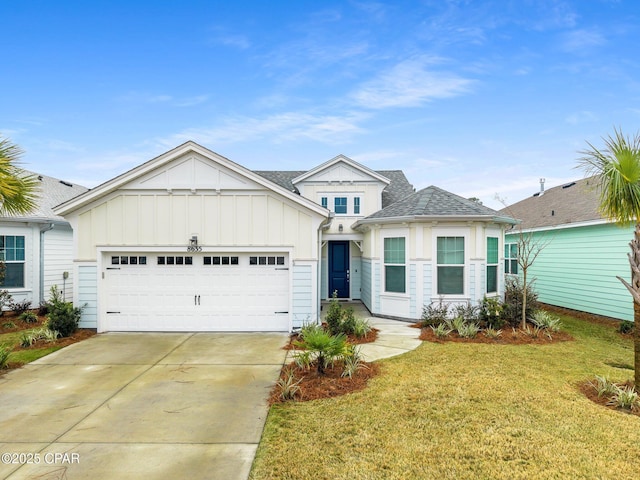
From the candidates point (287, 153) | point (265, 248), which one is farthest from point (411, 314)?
point (287, 153)

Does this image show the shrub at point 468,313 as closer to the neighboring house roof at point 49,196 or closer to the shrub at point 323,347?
the shrub at point 323,347

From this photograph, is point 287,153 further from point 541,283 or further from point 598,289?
point 598,289

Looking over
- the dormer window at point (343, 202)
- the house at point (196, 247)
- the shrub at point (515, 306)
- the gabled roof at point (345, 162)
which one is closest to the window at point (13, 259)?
the house at point (196, 247)

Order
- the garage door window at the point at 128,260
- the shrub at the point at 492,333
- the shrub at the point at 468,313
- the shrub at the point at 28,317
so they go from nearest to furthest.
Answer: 1. the shrub at the point at 492,333
2. the garage door window at the point at 128,260
3. the shrub at the point at 468,313
4. the shrub at the point at 28,317

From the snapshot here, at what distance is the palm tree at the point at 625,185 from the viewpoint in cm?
529

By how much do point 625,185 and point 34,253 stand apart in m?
16.8

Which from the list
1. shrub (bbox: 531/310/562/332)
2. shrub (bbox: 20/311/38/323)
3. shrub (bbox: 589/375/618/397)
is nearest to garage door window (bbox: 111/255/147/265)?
shrub (bbox: 20/311/38/323)

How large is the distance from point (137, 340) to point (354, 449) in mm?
7283

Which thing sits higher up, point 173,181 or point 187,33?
point 187,33

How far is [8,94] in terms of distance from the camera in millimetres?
14461

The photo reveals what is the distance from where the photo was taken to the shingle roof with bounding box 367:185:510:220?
1043 cm

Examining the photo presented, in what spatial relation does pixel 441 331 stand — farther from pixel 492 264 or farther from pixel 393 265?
pixel 492 264

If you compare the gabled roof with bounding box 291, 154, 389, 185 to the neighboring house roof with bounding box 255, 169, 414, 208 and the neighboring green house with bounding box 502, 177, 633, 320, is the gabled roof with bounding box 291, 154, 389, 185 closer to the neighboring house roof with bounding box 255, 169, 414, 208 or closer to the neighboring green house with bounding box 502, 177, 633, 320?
the neighboring house roof with bounding box 255, 169, 414, 208

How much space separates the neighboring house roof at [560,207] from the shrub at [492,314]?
4725mm
